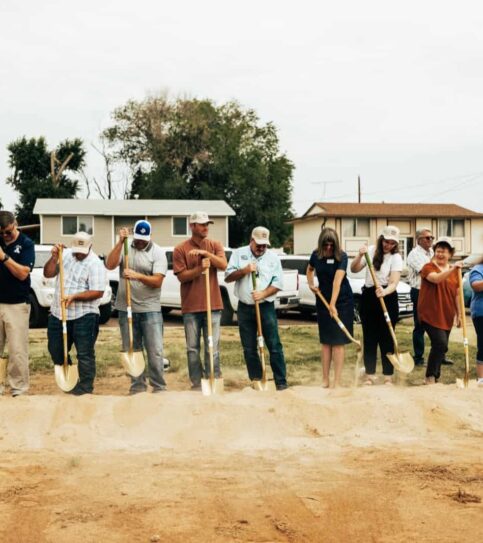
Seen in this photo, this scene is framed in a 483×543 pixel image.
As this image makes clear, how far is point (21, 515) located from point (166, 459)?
1574 mm

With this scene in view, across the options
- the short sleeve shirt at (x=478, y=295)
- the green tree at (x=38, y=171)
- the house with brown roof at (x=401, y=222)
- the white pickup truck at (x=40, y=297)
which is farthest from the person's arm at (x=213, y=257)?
the green tree at (x=38, y=171)

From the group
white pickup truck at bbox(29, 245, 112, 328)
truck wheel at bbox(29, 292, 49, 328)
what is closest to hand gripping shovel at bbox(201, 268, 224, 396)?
white pickup truck at bbox(29, 245, 112, 328)

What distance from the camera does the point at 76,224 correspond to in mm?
42875

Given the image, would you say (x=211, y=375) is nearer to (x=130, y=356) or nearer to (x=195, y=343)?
(x=195, y=343)

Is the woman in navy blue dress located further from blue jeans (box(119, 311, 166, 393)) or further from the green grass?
blue jeans (box(119, 311, 166, 393))

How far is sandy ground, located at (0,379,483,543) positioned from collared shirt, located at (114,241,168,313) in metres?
0.99

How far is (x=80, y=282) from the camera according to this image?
818 centimetres

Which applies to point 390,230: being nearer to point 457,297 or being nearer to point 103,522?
point 457,297

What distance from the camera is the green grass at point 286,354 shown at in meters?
10.7

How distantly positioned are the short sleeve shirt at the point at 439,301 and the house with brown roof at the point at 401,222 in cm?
3874

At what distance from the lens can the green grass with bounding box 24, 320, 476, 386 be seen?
35.0 ft

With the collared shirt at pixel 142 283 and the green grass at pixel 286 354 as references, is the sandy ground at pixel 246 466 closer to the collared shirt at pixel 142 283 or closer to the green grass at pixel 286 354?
the collared shirt at pixel 142 283

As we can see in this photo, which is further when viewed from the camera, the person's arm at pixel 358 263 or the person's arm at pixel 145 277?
the person's arm at pixel 358 263

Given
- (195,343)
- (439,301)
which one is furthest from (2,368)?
(439,301)
